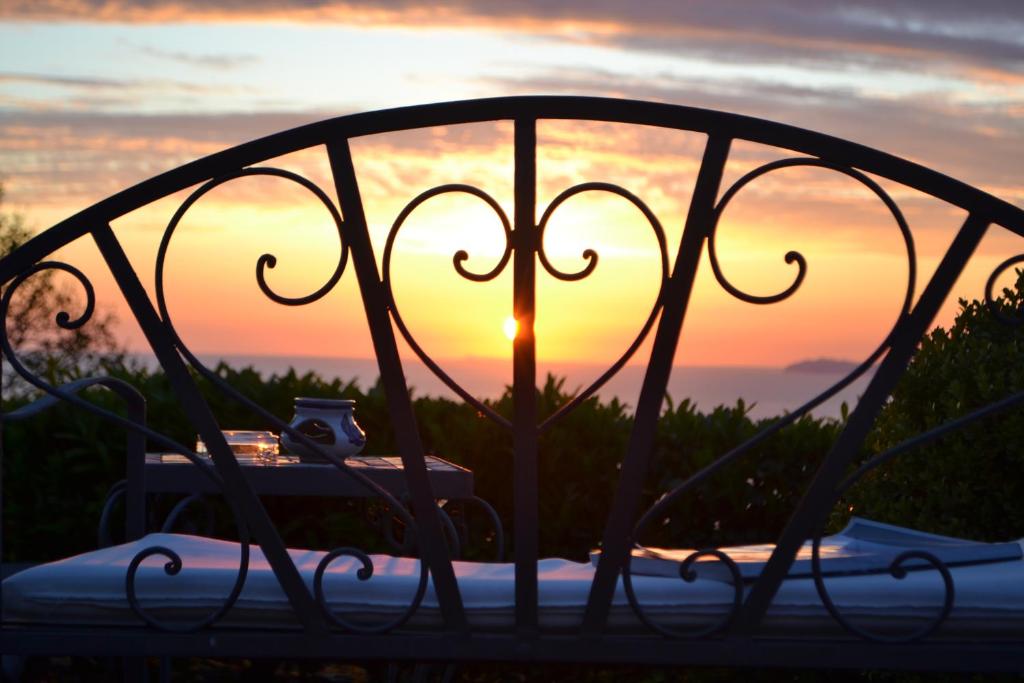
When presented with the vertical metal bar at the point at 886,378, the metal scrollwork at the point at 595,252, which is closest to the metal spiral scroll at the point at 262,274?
the metal scrollwork at the point at 595,252

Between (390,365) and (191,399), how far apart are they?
0.34 meters

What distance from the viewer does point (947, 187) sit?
6.48ft

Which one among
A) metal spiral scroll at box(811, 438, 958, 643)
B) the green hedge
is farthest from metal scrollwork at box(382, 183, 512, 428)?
the green hedge

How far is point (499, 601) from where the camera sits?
211 centimetres

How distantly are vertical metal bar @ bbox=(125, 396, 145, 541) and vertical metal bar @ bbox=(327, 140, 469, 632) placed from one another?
60.8 inches

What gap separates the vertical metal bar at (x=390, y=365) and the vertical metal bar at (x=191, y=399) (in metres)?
0.23

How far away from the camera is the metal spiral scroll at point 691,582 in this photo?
2035 millimetres

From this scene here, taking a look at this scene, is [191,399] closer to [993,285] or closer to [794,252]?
[794,252]

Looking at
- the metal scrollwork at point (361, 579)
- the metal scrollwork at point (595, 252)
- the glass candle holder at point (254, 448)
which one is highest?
the metal scrollwork at point (595, 252)

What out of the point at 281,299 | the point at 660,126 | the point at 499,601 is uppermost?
the point at 660,126

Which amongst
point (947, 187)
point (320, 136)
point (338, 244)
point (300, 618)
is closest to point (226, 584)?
point (300, 618)

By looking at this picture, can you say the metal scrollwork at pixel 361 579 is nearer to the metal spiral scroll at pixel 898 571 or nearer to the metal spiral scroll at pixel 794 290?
the metal spiral scroll at pixel 794 290

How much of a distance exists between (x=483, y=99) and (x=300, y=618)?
0.90 metres

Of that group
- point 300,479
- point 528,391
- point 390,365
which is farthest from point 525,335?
point 300,479
